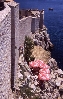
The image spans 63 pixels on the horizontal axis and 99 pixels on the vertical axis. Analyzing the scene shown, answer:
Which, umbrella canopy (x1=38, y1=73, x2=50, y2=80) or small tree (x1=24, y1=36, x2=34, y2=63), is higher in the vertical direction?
small tree (x1=24, y1=36, x2=34, y2=63)

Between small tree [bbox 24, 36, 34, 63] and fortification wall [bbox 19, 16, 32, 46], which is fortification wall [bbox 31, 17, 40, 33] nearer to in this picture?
fortification wall [bbox 19, 16, 32, 46]

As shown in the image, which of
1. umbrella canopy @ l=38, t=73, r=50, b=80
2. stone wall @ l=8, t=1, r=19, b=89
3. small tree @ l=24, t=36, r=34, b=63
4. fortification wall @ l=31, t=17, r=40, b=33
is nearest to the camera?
stone wall @ l=8, t=1, r=19, b=89

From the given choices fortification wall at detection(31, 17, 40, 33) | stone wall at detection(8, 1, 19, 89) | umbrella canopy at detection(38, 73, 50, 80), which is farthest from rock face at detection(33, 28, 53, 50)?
stone wall at detection(8, 1, 19, 89)

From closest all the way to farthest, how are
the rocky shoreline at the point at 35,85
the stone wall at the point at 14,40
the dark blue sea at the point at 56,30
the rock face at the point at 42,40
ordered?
the stone wall at the point at 14,40, the rocky shoreline at the point at 35,85, the rock face at the point at 42,40, the dark blue sea at the point at 56,30

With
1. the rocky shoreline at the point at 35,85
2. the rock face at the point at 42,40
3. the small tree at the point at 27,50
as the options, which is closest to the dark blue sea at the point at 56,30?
the rock face at the point at 42,40

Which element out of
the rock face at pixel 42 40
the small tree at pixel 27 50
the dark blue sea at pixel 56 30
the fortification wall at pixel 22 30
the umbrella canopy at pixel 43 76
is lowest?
the dark blue sea at pixel 56 30

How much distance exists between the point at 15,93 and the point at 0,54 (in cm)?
800

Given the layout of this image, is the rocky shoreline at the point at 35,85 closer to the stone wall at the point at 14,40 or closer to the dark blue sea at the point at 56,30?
the stone wall at the point at 14,40

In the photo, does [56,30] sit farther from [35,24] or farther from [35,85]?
[35,85]

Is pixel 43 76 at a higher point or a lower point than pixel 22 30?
lower

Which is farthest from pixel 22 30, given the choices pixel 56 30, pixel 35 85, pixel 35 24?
pixel 56 30

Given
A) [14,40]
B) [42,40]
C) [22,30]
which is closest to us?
[14,40]

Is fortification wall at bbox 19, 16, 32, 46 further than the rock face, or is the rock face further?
the rock face

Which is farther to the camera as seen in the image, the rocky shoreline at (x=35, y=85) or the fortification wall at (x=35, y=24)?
the fortification wall at (x=35, y=24)
